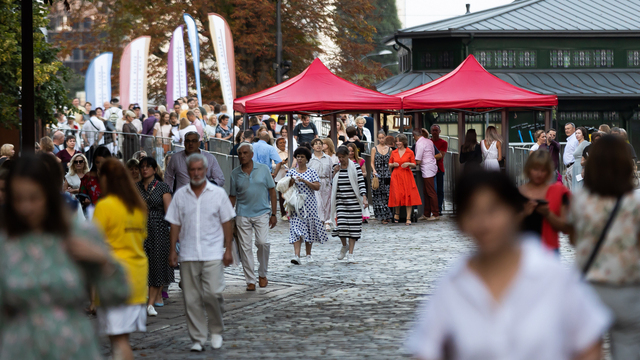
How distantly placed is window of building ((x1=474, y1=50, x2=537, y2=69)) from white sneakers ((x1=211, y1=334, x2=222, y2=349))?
104ft

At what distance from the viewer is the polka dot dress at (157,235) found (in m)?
9.01

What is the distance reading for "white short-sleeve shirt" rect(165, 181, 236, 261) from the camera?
24.0 feet

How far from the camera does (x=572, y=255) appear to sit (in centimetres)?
1314

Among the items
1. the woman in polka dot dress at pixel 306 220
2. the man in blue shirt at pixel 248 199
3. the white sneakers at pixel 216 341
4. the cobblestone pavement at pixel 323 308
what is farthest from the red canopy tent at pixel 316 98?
the white sneakers at pixel 216 341

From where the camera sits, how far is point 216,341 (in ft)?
24.1

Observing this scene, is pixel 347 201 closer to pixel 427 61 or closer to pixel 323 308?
pixel 323 308

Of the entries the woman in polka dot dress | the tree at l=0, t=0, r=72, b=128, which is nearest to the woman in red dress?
the woman in polka dot dress

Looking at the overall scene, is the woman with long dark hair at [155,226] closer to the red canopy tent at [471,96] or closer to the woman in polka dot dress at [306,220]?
the woman in polka dot dress at [306,220]

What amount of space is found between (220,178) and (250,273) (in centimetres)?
122

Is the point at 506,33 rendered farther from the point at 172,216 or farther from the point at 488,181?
the point at 488,181

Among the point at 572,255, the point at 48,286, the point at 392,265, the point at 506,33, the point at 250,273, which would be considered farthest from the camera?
the point at 506,33

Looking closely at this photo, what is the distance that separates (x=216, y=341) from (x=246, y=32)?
3392 centimetres

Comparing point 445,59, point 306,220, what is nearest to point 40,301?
point 306,220

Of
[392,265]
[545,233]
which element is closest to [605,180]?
[545,233]
